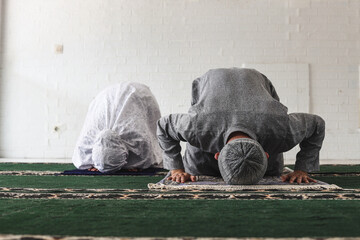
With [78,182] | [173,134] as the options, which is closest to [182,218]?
[173,134]

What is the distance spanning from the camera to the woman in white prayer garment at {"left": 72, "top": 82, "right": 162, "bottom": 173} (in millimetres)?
3664

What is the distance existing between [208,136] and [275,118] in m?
0.40

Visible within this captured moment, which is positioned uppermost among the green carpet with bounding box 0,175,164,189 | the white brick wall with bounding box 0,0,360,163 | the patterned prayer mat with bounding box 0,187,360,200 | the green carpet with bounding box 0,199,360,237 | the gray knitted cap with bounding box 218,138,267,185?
the white brick wall with bounding box 0,0,360,163

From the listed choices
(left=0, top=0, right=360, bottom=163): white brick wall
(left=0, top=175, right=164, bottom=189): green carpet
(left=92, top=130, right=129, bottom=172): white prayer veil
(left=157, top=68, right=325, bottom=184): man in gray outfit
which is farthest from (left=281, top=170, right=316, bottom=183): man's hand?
(left=0, top=0, right=360, bottom=163): white brick wall

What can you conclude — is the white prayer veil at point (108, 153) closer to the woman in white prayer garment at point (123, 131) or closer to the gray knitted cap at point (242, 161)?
the woman in white prayer garment at point (123, 131)

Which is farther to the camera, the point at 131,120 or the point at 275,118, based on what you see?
the point at 131,120

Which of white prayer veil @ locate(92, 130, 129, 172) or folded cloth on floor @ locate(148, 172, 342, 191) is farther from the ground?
white prayer veil @ locate(92, 130, 129, 172)

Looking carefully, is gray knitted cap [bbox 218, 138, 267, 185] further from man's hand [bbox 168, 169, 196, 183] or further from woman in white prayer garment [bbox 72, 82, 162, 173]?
woman in white prayer garment [bbox 72, 82, 162, 173]

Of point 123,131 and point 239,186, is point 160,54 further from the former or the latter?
point 239,186

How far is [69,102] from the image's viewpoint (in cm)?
694

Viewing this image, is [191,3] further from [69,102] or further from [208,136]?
[208,136]

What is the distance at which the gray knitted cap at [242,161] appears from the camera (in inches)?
85.3

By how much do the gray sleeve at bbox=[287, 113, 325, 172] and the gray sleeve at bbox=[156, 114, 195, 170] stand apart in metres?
0.60

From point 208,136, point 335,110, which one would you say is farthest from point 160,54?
point 208,136
